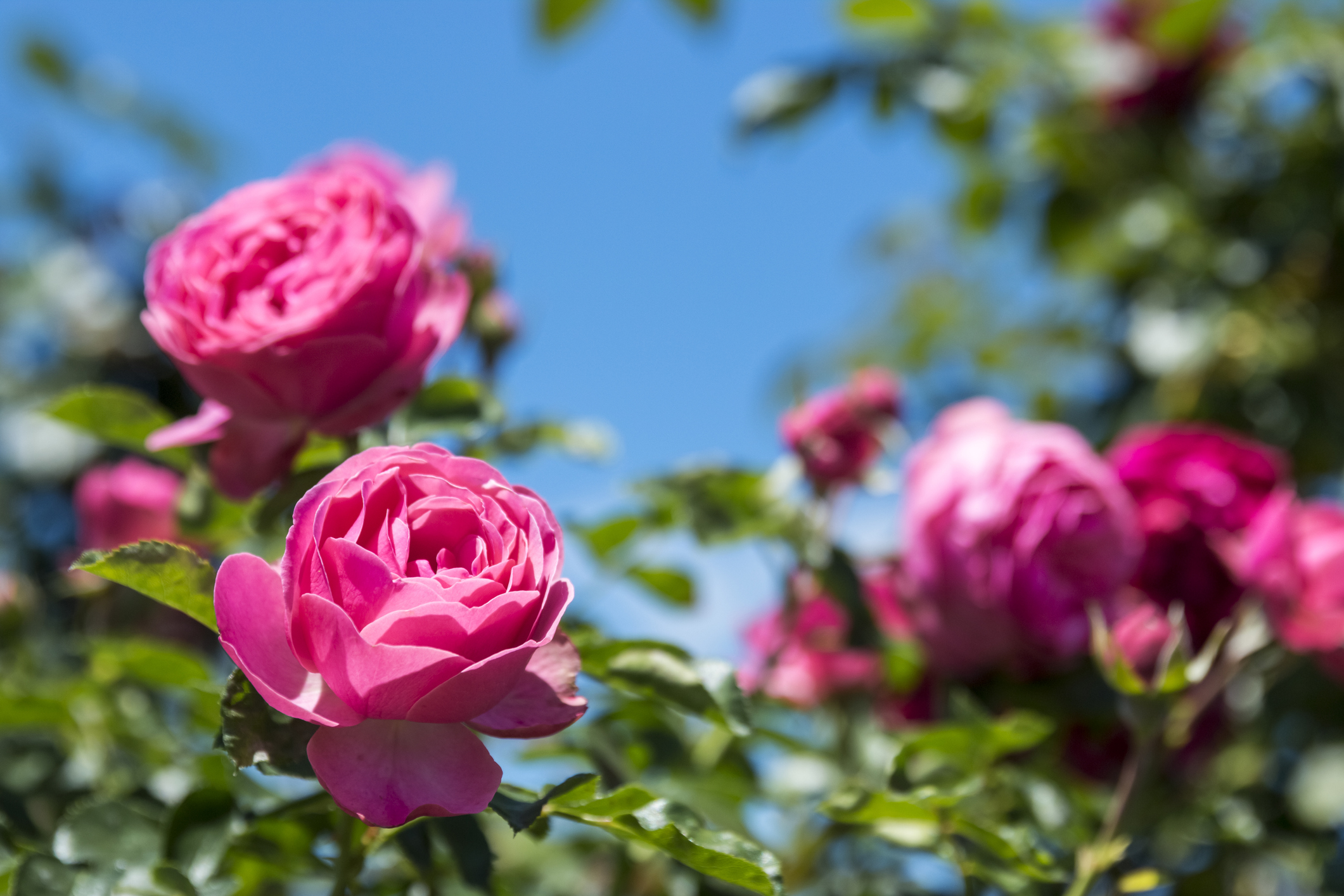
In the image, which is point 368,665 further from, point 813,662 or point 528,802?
point 813,662

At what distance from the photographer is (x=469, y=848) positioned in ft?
1.72

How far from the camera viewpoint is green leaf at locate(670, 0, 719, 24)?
101 cm

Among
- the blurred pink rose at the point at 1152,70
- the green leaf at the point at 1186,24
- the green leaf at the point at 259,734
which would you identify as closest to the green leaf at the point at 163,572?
the green leaf at the point at 259,734

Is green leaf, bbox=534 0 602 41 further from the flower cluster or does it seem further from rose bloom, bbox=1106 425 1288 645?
rose bloom, bbox=1106 425 1288 645

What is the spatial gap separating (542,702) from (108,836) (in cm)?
26

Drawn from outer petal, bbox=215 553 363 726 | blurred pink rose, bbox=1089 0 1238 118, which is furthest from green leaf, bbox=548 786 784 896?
blurred pink rose, bbox=1089 0 1238 118

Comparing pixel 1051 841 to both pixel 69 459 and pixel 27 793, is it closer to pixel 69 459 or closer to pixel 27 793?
pixel 27 793

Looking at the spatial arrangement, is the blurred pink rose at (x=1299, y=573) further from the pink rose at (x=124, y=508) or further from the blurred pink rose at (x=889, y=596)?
the pink rose at (x=124, y=508)

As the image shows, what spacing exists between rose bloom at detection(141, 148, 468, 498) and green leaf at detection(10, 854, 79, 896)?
0.18 meters

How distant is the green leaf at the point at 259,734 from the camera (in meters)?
0.42

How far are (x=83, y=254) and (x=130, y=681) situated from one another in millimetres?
1376

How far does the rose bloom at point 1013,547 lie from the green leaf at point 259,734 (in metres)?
0.53

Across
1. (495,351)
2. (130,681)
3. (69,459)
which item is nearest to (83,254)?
(69,459)

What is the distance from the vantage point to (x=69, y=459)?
1700 mm
